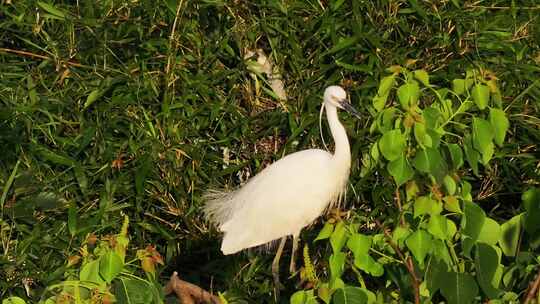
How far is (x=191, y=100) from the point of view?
13.0ft

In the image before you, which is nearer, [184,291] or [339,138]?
[184,291]

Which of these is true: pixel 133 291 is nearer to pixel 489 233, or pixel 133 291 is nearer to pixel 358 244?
pixel 358 244

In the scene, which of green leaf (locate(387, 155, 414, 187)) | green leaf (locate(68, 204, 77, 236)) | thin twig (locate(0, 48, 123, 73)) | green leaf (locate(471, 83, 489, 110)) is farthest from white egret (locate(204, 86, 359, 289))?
green leaf (locate(387, 155, 414, 187))

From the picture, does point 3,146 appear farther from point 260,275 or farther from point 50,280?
point 260,275

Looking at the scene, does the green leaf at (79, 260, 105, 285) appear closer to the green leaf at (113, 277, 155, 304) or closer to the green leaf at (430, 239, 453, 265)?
the green leaf at (113, 277, 155, 304)

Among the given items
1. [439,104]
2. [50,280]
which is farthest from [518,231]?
[50,280]

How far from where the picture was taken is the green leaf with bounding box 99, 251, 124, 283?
1.84m

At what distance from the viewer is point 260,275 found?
406 cm

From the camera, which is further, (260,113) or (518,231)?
(260,113)

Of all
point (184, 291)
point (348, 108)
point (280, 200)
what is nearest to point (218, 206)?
point (280, 200)

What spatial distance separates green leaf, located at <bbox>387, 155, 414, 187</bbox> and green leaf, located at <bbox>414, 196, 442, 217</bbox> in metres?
0.05

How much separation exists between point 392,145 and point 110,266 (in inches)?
19.3

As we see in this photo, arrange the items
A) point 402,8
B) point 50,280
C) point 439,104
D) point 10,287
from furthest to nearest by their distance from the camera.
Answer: point 402,8 < point 10,287 < point 50,280 < point 439,104

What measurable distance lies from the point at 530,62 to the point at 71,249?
63.7 inches
